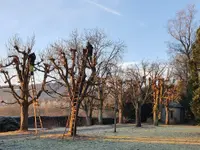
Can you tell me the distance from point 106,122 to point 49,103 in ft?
29.9

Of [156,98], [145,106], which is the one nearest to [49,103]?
[145,106]

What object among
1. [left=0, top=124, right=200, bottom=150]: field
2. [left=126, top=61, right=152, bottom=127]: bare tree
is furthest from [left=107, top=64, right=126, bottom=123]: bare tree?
[left=0, top=124, right=200, bottom=150]: field

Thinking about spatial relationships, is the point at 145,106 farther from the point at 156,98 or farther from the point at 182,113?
the point at 156,98

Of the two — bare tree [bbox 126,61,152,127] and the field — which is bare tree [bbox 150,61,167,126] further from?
the field

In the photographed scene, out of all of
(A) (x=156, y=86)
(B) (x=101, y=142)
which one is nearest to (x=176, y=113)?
(A) (x=156, y=86)

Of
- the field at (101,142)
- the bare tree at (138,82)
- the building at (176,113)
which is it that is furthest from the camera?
the building at (176,113)

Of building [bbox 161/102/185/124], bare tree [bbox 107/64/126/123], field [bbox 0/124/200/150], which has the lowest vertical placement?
field [bbox 0/124/200/150]

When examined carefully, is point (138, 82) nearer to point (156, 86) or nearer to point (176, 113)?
point (156, 86)

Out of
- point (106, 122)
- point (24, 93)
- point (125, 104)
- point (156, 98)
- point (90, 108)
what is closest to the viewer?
point (24, 93)

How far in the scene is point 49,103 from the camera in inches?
1730

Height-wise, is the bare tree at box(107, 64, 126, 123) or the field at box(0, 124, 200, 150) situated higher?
the bare tree at box(107, 64, 126, 123)

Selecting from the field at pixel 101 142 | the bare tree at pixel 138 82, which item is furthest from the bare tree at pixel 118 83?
the field at pixel 101 142

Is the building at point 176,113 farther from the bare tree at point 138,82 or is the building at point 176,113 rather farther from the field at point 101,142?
the field at point 101,142

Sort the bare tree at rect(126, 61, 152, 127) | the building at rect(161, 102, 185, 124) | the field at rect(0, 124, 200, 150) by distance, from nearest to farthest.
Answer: the field at rect(0, 124, 200, 150) → the bare tree at rect(126, 61, 152, 127) → the building at rect(161, 102, 185, 124)
